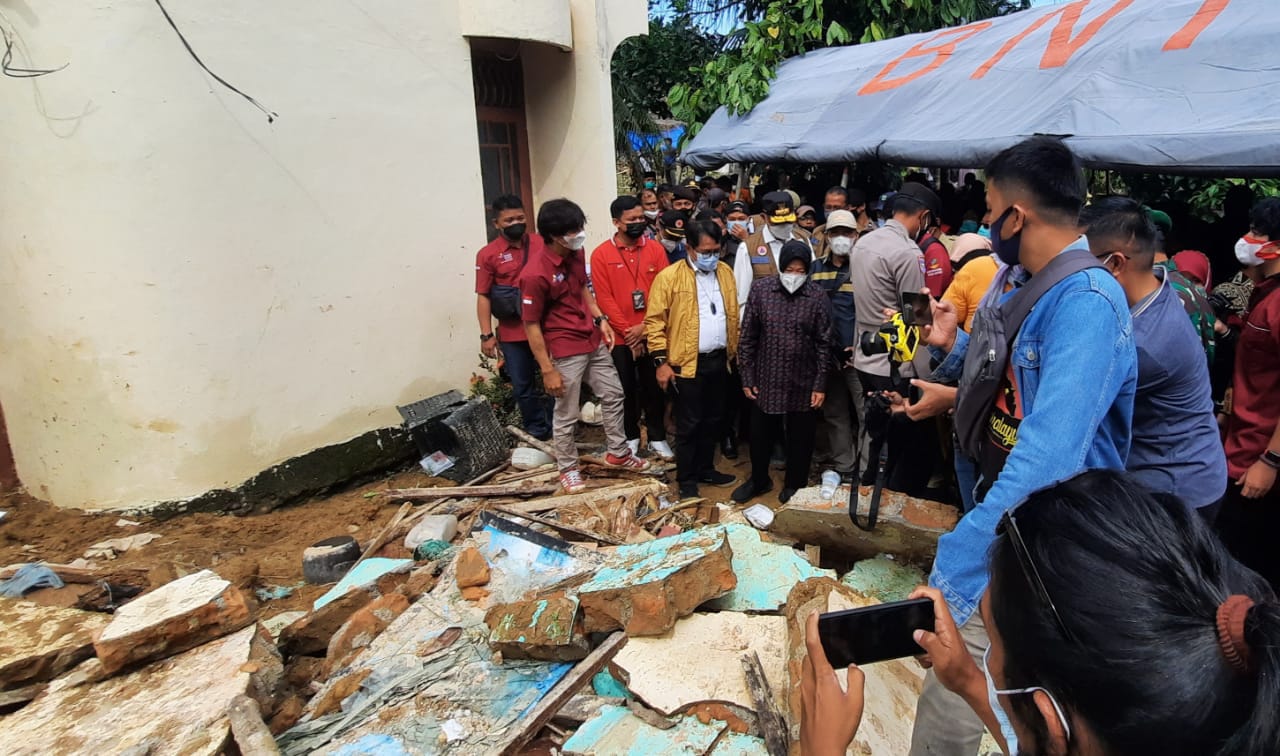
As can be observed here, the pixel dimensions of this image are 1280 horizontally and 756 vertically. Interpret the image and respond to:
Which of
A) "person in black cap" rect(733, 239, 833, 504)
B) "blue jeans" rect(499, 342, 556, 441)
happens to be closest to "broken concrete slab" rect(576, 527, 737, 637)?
"person in black cap" rect(733, 239, 833, 504)

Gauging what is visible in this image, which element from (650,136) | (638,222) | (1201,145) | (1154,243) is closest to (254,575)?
(638,222)

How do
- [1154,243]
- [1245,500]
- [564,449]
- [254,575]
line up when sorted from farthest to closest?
[564,449] < [254,575] < [1245,500] < [1154,243]

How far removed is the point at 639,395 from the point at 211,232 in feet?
11.5

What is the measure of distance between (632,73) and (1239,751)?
48.0 feet

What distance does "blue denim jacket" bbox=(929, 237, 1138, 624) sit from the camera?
1.71m

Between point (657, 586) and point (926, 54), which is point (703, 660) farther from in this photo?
point (926, 54)

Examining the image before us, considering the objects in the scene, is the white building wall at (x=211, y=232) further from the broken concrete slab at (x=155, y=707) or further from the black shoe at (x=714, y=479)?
the black shoe at (x=714, y=479)

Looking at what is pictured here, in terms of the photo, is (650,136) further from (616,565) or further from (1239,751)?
(1239,751)

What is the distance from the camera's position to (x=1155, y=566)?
3.15 feet

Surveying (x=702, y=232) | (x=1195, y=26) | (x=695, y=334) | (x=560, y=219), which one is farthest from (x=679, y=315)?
(x=1195, y=26)

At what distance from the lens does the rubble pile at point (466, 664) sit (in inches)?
101

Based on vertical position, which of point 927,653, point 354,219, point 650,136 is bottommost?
point 927,653

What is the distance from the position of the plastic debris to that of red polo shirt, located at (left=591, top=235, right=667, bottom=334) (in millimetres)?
3821

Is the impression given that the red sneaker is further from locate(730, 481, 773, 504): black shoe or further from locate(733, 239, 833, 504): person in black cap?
locate(733, 239, 833, 504): person in black cap
